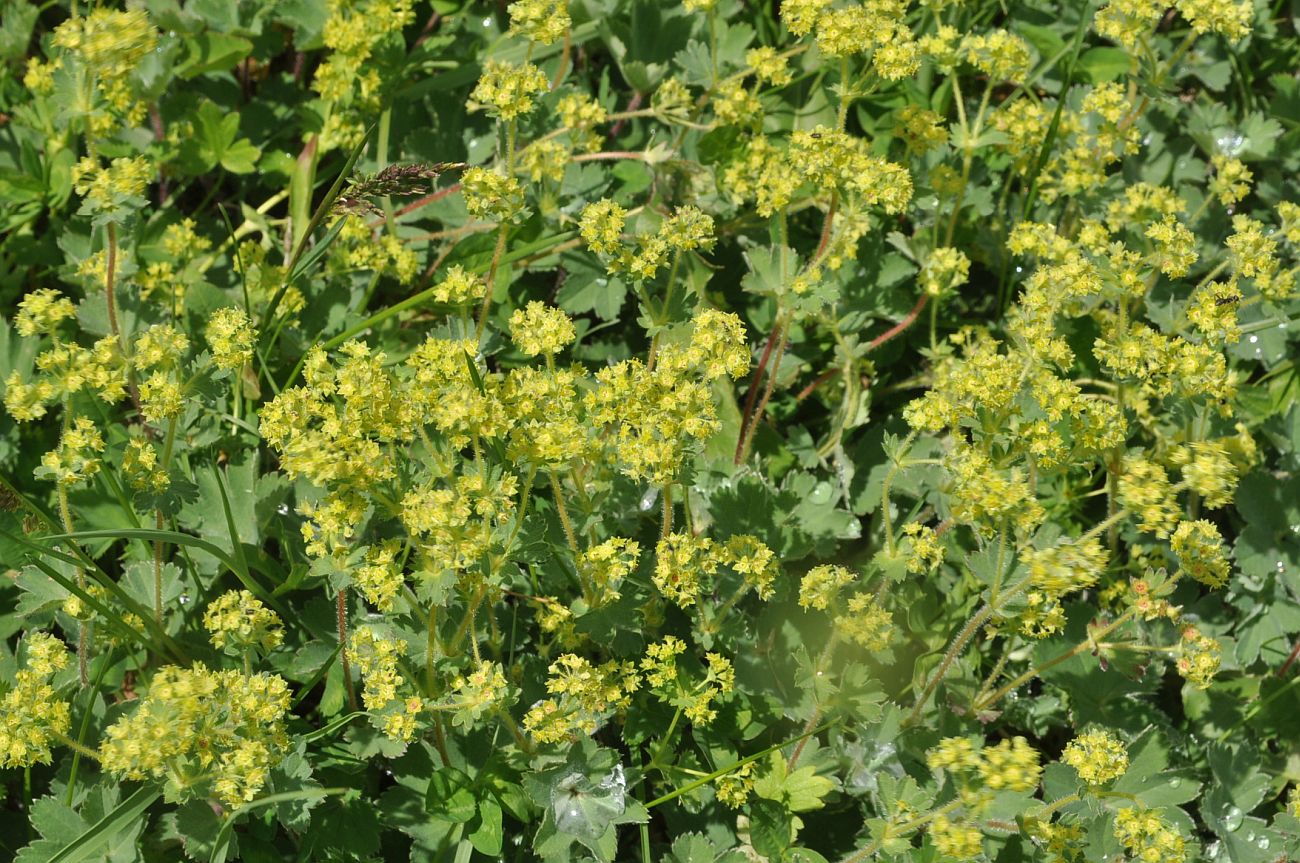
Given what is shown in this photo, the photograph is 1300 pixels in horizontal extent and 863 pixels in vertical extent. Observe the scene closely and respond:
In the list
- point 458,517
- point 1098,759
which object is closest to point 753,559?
point 458,517

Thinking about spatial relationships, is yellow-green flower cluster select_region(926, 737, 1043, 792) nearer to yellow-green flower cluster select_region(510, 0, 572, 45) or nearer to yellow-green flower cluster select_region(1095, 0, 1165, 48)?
yellow-green flower cluster select_region(510, 0, 572, 45)

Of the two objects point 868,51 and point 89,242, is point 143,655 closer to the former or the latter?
point 89,242

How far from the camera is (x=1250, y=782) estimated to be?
406 centimetres

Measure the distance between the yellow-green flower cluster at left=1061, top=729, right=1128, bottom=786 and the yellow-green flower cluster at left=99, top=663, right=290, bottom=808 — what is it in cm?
218

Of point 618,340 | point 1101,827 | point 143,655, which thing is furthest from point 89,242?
point 1101,827

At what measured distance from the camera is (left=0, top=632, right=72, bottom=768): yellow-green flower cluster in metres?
A: 3.17

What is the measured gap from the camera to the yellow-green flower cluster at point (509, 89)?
12.6 ft

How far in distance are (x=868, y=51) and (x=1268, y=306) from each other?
68.8 inches

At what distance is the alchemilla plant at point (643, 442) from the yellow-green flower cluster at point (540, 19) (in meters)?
0.02

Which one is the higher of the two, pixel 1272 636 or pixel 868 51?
pixel 868 51

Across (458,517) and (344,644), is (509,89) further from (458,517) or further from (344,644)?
(344,644)

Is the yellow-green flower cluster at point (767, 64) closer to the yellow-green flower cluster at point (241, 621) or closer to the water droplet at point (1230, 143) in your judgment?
the water droplet at point (1230, 143)

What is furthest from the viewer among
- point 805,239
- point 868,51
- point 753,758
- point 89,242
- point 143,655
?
point 805,239

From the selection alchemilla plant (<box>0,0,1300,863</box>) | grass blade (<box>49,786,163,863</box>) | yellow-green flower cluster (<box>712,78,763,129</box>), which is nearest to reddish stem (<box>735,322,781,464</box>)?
alchemilla plant (<box>0,0,1300,863</box>)
